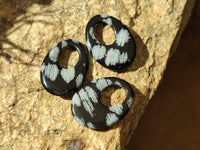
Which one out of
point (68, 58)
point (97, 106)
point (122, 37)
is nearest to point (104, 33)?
point (122, 37)

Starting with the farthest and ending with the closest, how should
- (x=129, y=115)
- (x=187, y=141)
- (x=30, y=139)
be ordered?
(x=187, y=141) < (x=129, y=115) < (x=30, y=139)

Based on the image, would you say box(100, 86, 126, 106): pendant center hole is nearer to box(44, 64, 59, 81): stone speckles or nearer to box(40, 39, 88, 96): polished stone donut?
box(40, 39, 88, 96): polished stone donut

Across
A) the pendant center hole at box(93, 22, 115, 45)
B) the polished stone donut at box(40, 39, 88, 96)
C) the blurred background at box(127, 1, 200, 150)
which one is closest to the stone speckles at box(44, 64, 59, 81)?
the polished stone donut at box(40, 39, 88, 96)

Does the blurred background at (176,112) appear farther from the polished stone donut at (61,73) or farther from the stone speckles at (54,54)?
the stone speckles at (54,54)

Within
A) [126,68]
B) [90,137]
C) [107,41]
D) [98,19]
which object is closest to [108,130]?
[90,137]

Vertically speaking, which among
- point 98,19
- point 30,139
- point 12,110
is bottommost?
point 30,139

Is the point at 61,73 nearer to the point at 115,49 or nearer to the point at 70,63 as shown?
the point at 70,63

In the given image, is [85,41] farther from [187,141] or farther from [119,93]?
[187,141]
